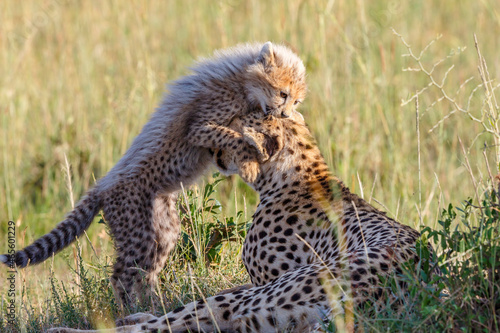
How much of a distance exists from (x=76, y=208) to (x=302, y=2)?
283 cm

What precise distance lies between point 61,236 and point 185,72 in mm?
1987

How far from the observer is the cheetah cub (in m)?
3.09

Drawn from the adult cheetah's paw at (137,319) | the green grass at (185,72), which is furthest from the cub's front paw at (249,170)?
the green grass at (185,72)

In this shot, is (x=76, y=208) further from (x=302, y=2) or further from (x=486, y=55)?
(x=486, y=55)

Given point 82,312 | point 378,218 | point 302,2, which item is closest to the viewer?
point 378,218

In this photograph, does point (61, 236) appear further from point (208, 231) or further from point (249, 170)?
point (249, 170)

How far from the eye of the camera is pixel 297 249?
2699 millimetres

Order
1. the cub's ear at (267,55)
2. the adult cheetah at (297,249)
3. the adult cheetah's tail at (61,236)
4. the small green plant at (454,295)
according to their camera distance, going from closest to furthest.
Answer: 1. the small green plant at (454,295)
2. the adult cheetah at (297,249)
3. the adult cheetah's tail at (61,236)
4. the cub's ear at (267,55)

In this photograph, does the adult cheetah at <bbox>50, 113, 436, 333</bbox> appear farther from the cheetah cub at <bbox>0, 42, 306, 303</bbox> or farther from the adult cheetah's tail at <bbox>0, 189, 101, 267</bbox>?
the adult cheetah's tail at <bbox>0, 189, 101, 267</bbox>

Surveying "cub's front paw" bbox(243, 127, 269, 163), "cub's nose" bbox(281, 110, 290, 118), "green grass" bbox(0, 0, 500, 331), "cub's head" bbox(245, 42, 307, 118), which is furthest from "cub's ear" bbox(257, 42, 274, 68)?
"cub's front paw" bbox(243, 127, 269, 163)

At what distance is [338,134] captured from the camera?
188 inches

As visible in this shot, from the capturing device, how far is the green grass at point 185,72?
4.54 meters

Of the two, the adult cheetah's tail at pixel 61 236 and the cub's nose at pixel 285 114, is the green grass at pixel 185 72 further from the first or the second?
the cub's nose at pixel 285 114

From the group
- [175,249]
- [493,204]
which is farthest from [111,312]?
[493,204]
